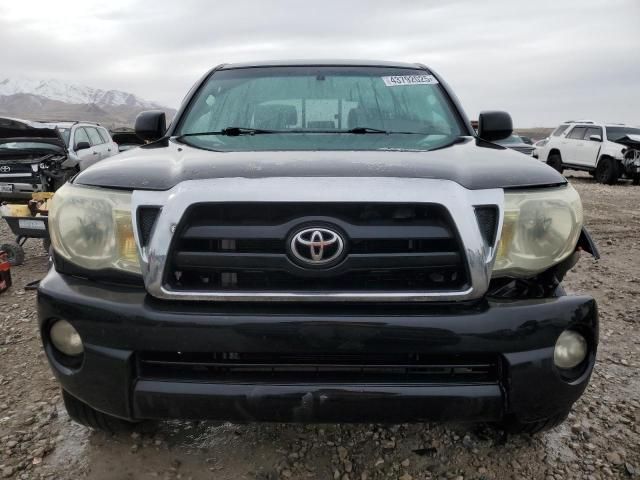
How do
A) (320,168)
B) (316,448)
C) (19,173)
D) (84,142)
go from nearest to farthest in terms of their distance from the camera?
(320,168) → (316,448) → (19,173) → (84,142)

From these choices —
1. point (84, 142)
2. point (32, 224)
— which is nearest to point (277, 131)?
point (32, 224)

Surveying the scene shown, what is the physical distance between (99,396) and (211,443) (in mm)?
686

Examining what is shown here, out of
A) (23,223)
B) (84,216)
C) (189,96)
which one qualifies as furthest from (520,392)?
(23,223)

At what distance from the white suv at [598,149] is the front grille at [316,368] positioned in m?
14.4

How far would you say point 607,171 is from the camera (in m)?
14.2

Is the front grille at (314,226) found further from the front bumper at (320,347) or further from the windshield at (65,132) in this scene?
the windshield at (65,132)

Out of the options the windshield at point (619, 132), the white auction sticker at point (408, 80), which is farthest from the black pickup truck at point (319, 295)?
the windshield at point (619, 132)

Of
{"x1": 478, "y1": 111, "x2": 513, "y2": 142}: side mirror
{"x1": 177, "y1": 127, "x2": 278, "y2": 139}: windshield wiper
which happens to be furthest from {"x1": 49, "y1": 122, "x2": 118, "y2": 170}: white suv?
{"x1": 478, "y1": 111, "x2": 513, "y2": 142}: side mirror

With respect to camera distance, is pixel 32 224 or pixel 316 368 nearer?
pixel 316 368

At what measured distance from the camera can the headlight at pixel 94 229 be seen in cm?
172

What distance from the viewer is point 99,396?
173 centimetres

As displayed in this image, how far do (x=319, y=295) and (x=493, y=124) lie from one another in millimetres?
1931

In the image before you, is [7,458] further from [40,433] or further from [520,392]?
[520,392]

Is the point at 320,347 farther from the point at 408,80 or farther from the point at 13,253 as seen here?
the point at 13,253
